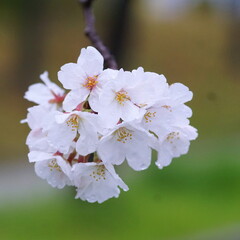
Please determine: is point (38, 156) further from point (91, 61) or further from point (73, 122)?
point (91, 61)

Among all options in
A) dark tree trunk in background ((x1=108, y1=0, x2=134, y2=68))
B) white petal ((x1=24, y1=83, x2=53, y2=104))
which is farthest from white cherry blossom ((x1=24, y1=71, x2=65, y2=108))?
dark tree trunk in background ((x1=108, y1=0, x2=134, y2=68))

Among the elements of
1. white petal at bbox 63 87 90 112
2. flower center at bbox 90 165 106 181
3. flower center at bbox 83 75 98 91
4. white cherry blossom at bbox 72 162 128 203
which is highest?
flower center at bbox 83 75 98 91

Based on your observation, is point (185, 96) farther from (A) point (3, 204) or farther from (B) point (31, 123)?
(A) point (3, 204)

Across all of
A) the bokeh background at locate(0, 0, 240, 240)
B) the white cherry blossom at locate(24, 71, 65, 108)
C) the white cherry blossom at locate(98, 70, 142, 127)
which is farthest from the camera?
the bokeh background at locate(0, 0, 240, 240)

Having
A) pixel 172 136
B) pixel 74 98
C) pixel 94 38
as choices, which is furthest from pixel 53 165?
pixel 94 38

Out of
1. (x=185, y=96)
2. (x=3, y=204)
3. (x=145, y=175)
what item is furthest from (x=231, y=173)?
(x=185, y=96)

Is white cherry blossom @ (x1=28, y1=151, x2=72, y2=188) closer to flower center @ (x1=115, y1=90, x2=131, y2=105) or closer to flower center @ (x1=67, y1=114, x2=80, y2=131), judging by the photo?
flower center @ (x1=67, y1=114, x2=80, y2=131)

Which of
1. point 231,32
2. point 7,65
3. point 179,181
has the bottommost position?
point 179,181

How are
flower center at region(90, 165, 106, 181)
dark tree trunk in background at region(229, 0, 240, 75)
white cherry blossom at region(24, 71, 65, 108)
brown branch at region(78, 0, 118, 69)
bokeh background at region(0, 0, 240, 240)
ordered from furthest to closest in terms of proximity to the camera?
dark tree trunk in background at region(229, 0, 240, 75) < bokeh background at region(0, 0, 240, 240) < brown branch at region(78, 0, 118, 69) < white cherry blossom at region(24, 71, 65, 108) < flower center at region(90, 165, 106, 181)

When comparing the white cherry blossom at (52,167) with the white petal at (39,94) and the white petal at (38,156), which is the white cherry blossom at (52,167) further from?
the white petal at (39,94)
